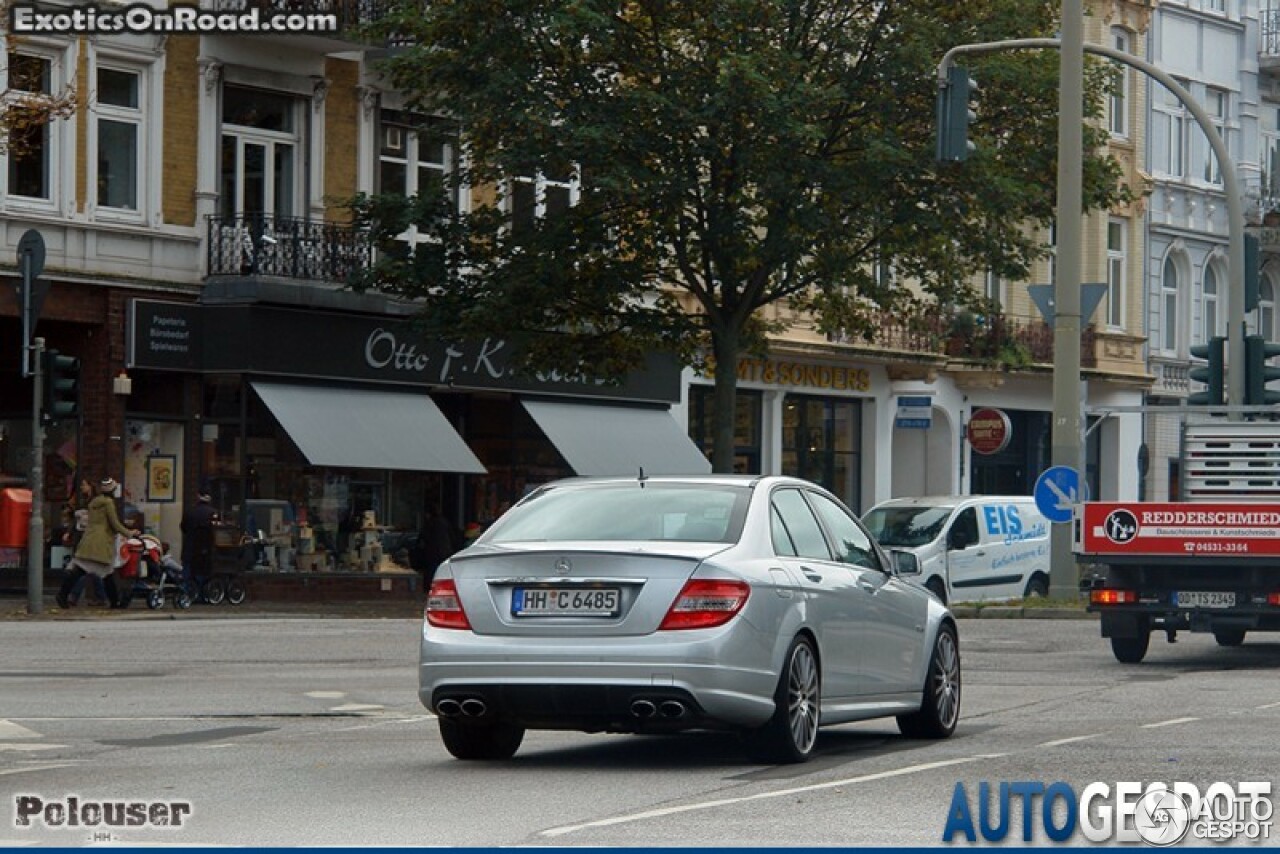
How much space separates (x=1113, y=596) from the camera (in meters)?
23.4

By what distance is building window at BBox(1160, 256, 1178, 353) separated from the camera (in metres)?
60.1

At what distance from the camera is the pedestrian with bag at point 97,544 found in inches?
1300

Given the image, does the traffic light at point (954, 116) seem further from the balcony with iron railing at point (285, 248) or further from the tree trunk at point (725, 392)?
the balcony with iron railing at point (285, 248)

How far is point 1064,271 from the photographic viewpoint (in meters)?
32.4

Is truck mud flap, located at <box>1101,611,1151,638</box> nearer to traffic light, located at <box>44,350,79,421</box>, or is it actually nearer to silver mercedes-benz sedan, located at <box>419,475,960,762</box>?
silver mercedes-benz sedan, located at <box>419,475,960,762</box>

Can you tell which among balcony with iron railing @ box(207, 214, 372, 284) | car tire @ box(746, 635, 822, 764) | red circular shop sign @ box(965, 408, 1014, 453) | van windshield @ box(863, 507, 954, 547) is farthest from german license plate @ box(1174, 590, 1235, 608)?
red circular shop sign @ box(965, 408, 1014, 453)

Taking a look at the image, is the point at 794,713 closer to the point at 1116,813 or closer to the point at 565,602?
the point at 565,602

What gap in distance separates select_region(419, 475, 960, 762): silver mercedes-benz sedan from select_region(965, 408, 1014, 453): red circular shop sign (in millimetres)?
27532

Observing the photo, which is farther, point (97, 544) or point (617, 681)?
point (97, 544)

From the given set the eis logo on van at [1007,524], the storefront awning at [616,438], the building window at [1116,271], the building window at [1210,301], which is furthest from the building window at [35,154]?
the building window at [1210,301]

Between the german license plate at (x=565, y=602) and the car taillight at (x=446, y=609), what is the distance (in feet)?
0.95

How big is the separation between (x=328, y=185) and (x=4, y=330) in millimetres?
5880

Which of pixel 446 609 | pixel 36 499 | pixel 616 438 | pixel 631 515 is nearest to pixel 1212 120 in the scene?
pixel 616 438

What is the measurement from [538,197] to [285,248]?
5.56 m
